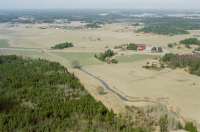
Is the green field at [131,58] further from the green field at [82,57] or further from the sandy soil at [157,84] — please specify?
the green field at [82,57]

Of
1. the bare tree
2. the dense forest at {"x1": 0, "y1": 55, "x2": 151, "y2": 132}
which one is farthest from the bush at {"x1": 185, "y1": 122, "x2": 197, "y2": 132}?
the bare tree

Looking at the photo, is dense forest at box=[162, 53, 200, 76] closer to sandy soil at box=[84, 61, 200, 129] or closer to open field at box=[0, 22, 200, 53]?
sandy soil at box=[84, 61, 200, 129]

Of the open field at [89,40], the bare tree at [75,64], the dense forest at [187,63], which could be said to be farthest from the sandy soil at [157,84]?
the open field at [89,40]

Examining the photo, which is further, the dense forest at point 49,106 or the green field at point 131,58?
the green field at point 131,58

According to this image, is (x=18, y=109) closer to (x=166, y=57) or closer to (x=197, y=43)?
(x=166, y=57)

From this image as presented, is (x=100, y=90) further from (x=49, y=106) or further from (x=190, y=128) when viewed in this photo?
(x=190, y=128)

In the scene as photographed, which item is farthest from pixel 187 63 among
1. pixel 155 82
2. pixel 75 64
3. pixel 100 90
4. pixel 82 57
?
pixel 82 57
